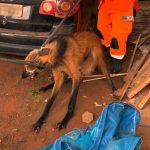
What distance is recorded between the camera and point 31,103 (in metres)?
5.55

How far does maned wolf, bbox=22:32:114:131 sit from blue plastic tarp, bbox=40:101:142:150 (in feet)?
2.71

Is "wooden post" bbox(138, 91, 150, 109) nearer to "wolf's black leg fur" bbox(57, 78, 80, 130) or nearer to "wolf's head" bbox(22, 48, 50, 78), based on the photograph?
"wolf's black leg fur" bbox(57, 78, 80, 130)

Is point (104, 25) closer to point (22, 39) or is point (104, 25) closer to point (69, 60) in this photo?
point (69, 60)

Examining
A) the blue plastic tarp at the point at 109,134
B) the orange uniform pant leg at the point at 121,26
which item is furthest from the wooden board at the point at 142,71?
the blue plastic tarp at the point at 109,134

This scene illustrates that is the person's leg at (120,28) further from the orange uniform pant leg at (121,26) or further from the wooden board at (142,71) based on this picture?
the wooden board at (142,71)

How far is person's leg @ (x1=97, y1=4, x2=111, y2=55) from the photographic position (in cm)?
595

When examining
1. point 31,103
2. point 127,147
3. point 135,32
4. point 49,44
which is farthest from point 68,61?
point 135,32

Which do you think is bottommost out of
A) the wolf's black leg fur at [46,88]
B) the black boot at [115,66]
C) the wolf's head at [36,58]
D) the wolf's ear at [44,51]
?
the wolf's black leg fur at [46,88]

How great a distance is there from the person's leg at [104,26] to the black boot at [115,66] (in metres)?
0.30

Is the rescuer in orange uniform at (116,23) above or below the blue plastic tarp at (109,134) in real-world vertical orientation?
above

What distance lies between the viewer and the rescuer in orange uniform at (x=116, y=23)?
568 cm

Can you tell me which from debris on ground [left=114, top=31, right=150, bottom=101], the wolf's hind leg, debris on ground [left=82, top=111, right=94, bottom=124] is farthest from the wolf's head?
debris on ground [left=114, top=31, right=150, bottom=101]

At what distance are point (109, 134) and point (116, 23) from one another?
2.04 m

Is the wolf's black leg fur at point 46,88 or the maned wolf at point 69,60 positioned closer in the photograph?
the maned wolf at point 69,60
